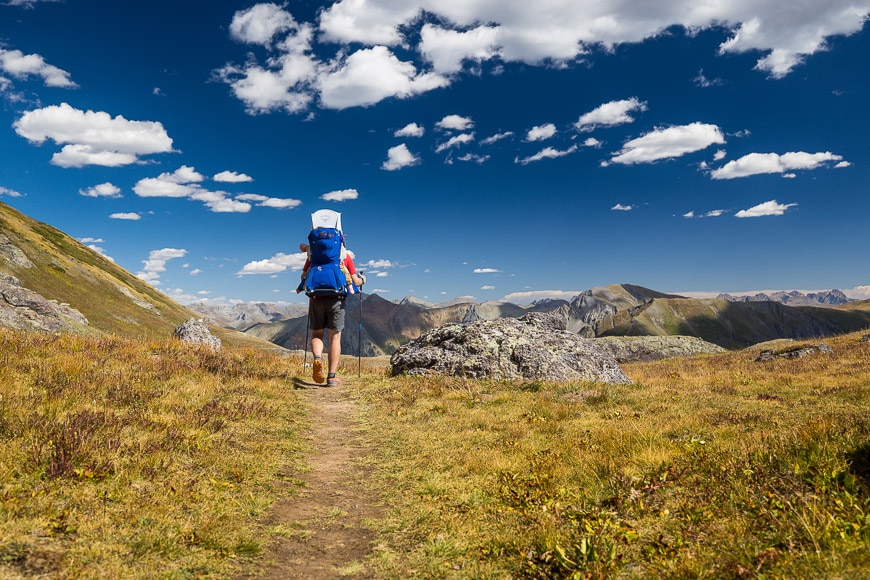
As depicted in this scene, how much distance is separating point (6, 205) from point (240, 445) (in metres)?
178

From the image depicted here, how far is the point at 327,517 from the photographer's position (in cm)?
594

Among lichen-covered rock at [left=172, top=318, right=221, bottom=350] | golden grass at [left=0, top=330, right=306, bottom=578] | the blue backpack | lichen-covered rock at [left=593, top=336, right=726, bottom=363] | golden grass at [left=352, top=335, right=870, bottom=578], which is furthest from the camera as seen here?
lichen-covered rock at [left=593, top=336, right=726, bottom=363]

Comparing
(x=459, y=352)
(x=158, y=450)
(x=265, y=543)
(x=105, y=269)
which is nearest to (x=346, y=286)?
(x=459, y=352)

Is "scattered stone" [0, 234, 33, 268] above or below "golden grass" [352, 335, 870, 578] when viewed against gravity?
above

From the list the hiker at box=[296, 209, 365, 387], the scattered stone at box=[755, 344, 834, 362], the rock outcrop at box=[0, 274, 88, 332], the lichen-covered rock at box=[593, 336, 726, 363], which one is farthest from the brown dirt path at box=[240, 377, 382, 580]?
the lichen-covered rock at box=[593, 336, 726, 363]

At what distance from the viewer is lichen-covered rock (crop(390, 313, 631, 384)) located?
55.7ft

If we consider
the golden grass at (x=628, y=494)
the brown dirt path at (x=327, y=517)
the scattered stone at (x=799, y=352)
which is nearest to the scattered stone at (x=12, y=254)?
the brown dirt path at (x=327, y=517)

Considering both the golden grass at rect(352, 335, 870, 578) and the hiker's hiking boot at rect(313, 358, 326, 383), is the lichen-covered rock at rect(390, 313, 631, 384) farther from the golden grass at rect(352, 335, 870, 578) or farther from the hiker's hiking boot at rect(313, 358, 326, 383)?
the golden grass at rect(352, 335, 870, 578)

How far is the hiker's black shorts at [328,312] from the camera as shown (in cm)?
1388

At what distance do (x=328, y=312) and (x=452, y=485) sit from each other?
8.32 meters

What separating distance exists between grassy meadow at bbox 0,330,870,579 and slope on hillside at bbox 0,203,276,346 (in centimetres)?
10073

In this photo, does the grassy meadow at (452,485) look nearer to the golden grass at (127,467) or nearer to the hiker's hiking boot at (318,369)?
the golden grass at (127,467)

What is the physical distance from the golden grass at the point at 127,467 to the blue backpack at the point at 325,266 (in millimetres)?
3722

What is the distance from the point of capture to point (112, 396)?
8.46 meters
